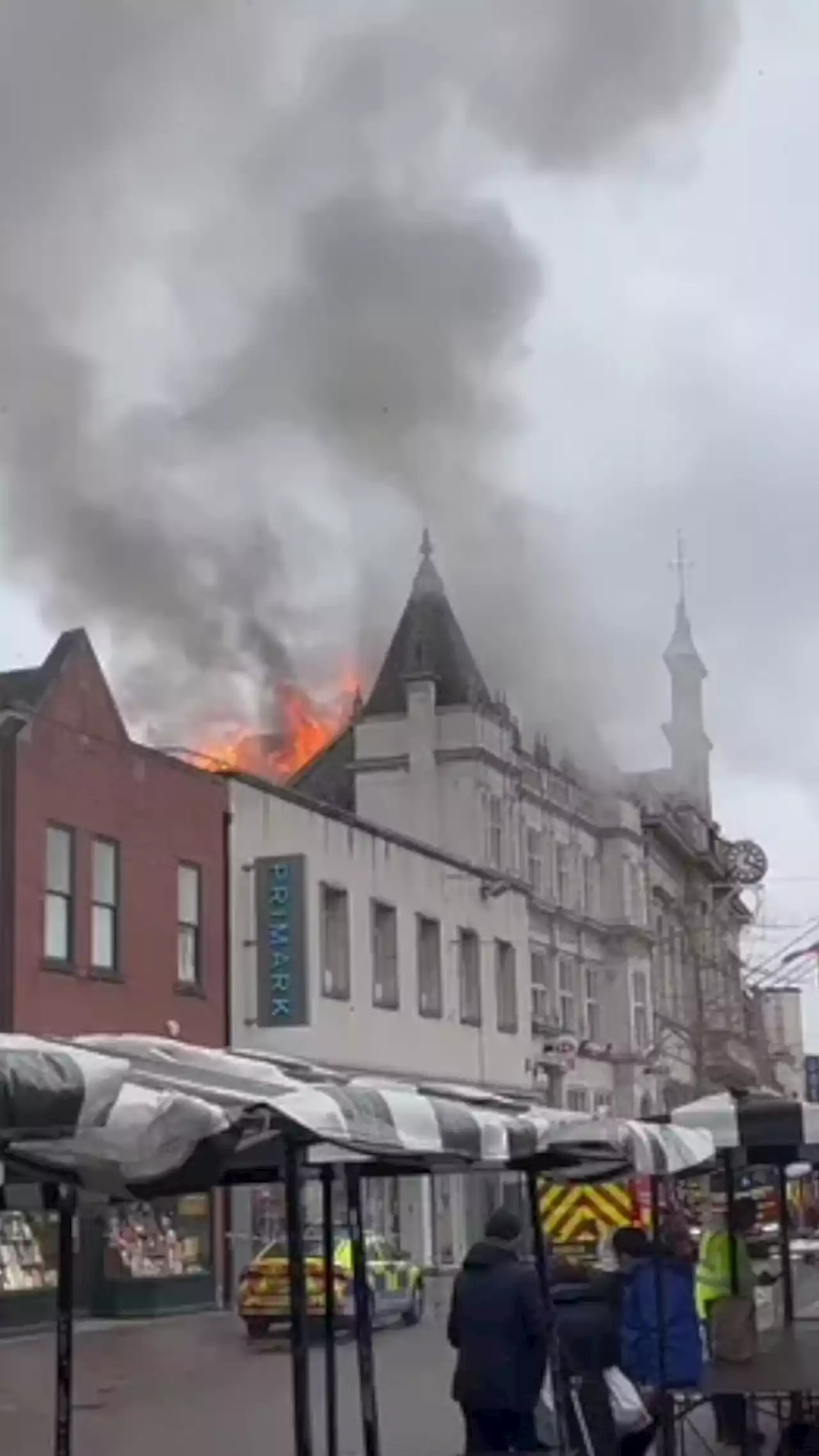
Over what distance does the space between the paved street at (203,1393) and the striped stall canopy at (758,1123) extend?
10.4 ft

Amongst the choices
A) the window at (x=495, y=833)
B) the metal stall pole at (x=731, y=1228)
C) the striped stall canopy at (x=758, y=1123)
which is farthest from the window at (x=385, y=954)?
the striped stall canopy at (x=758, y=1123)

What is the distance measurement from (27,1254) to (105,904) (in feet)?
15.5

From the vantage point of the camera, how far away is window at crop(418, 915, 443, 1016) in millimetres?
35406

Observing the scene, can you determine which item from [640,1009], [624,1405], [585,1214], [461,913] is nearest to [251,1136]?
[624,1405]

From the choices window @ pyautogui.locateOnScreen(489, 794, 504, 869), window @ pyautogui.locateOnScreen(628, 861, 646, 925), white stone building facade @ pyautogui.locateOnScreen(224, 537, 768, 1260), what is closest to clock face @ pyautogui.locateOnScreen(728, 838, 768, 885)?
white stone building facade @ pyautogui.locateOnScreen(224, 537, 768, 1260)

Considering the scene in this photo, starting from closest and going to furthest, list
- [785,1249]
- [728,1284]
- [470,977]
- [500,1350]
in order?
[500,1350] < [728,1284] < [785,1249] < [470,977]

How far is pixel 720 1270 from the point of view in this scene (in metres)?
14.1

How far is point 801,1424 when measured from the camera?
12.0m

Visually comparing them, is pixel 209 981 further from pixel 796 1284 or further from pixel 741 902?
pixel 741 902

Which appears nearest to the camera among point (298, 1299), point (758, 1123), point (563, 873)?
point (298, 1299)

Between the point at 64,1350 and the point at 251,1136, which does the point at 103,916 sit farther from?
the point at 251,1136

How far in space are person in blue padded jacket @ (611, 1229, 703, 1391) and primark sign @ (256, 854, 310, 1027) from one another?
18300 mm

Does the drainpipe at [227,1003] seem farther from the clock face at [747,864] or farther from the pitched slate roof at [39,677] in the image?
the clock face at [747,864]

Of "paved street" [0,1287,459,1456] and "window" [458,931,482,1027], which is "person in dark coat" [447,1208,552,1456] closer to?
"paved street" [0,1287,459,1456]
